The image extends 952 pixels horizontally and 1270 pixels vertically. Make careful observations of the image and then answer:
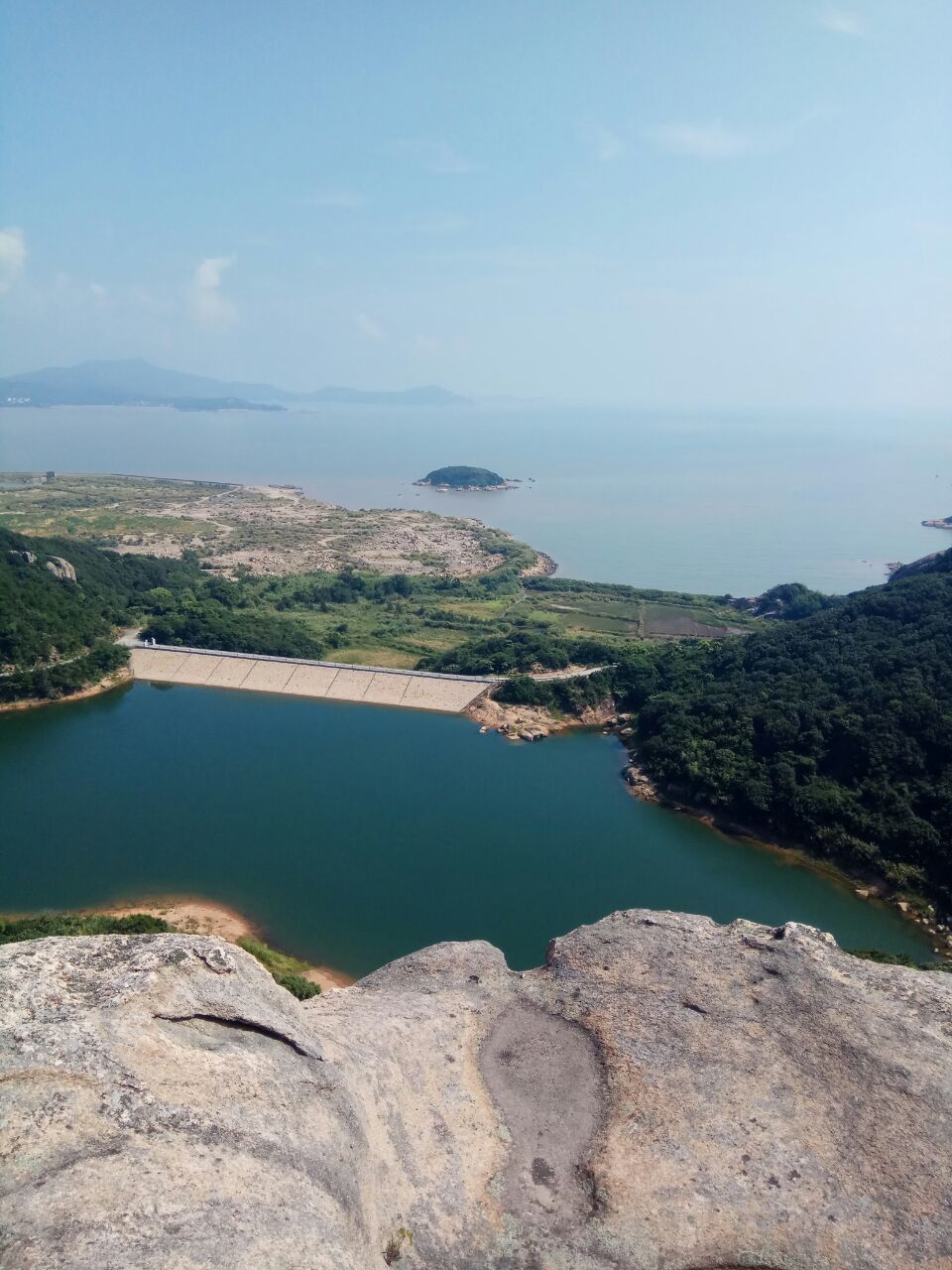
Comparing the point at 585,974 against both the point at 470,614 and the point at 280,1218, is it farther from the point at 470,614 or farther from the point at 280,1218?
the point at 470,614

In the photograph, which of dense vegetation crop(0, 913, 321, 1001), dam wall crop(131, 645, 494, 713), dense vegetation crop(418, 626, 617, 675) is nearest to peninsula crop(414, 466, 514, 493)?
dense vegetation crop(418, 626, 617, 675)

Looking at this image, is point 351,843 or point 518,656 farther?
point 518,656

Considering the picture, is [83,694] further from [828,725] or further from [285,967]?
[828,725]

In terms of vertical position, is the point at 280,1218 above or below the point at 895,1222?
above

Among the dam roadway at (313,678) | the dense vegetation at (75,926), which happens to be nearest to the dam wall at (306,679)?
the dam roadway at (313,678)

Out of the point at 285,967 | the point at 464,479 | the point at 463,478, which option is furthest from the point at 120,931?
the point at 463,478

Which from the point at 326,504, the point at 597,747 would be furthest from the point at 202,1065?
the point at 326,504

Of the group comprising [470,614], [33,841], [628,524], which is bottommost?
[33,841]
